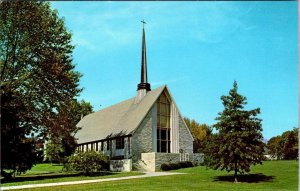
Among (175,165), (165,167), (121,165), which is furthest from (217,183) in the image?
(121,165)

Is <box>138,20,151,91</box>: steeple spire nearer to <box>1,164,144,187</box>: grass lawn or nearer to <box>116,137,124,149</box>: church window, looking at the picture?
<box>116,137,124,149</box>: church window

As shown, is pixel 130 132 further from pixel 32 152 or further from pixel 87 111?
pixel 87 111

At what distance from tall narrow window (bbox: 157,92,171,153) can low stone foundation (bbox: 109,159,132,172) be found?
423 cm

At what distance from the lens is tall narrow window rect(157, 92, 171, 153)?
111 feet

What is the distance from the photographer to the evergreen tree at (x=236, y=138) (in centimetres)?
1891

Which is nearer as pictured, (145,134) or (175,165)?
(175,165)

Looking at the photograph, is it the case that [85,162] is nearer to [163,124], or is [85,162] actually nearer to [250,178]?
[163,124]

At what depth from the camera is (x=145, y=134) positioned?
106 ft

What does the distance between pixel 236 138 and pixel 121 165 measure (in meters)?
13.9

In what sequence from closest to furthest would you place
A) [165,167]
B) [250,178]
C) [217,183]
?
[217,183], [250,178], [165,167]

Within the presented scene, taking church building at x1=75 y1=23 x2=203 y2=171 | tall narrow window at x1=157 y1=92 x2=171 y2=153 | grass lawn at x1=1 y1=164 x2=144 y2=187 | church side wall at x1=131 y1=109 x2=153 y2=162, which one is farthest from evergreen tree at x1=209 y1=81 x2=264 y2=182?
tall narrow window at x1=157 y1=92 x2=171 y2=153

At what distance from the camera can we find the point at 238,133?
62.3 ft

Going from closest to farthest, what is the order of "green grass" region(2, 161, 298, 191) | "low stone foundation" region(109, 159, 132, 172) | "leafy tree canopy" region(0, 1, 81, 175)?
"green grass" region(2, 161, 298, 191) → "leafy tree canopy" region(0, 1, 81, 175) → "low stone foundation" region(109, 159, 132, 172)

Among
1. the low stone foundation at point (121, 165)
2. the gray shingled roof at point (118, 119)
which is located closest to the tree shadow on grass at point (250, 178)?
the low stone foundation at point (121, 165)
